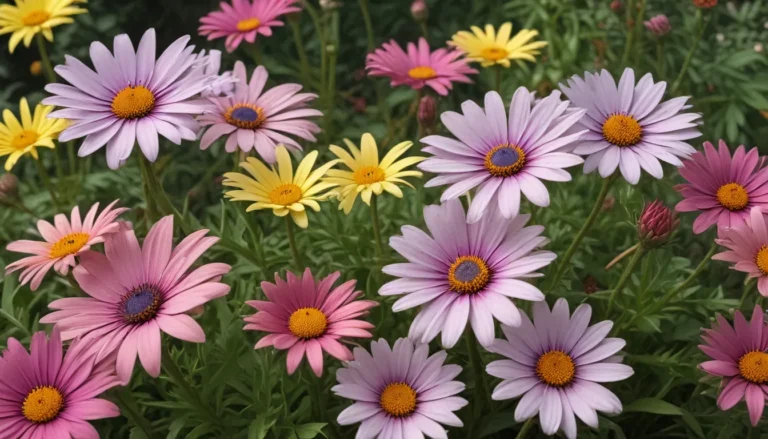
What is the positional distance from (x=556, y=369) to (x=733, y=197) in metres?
0.42

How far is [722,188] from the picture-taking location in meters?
1.15

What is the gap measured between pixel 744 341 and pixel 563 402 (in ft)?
1.06

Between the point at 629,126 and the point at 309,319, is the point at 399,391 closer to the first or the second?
the point at 309,319

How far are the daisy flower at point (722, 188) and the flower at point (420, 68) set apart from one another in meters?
0.60

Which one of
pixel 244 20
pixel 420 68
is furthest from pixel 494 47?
pixel 244 20

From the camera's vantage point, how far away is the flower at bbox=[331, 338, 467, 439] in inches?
39.4

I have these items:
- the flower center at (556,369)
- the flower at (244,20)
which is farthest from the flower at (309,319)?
the flower at (244,20)

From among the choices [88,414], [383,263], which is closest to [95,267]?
[88,414]

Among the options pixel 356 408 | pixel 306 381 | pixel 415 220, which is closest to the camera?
Answer: pixel 356 408

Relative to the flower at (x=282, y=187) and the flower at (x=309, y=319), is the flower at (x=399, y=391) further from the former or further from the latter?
the flower at (x=282, y=187)

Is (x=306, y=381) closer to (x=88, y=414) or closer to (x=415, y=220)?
(x=88, y=414)

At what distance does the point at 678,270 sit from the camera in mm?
1557

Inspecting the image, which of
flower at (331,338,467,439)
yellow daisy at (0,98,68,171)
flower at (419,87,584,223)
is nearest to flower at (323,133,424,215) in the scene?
flower at (419,87,584,223)

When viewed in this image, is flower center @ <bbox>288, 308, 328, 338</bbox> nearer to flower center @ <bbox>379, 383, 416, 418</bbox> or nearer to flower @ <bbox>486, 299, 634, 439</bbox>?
flower center @ <bbox>379, 383, 416, 418</bbox>
